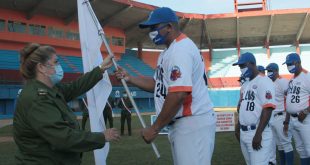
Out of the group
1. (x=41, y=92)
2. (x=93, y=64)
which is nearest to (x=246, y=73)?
A: (x=93, y=64)

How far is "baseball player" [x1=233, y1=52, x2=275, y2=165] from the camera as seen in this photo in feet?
17.1

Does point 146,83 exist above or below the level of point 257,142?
above

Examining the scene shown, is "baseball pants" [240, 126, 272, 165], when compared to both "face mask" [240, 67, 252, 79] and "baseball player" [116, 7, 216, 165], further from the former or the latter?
"baseball player" [116, 7, 216, 165]

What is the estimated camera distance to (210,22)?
4538 cm

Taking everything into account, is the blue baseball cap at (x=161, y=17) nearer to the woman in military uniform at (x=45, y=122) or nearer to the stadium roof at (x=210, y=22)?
the woman in military uniform at (x=45, y=122)

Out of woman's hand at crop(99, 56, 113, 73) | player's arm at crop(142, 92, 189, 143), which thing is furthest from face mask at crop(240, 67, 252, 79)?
player's arm at crop(142, 92, 189, 143)

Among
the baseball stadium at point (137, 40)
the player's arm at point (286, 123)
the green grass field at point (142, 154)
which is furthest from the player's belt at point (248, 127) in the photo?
the baseball stadium at point (137, 40)

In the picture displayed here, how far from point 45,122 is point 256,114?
3375 millimetres

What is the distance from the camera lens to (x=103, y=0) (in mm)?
34906

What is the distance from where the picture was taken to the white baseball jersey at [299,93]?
23.2 ft

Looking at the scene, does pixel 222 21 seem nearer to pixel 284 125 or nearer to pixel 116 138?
pixel 284 125

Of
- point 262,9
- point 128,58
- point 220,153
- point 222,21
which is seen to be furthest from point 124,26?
point 220,153

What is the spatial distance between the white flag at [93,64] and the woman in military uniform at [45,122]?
3.07ft

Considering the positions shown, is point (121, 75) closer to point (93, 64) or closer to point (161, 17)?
point (93, 64)
